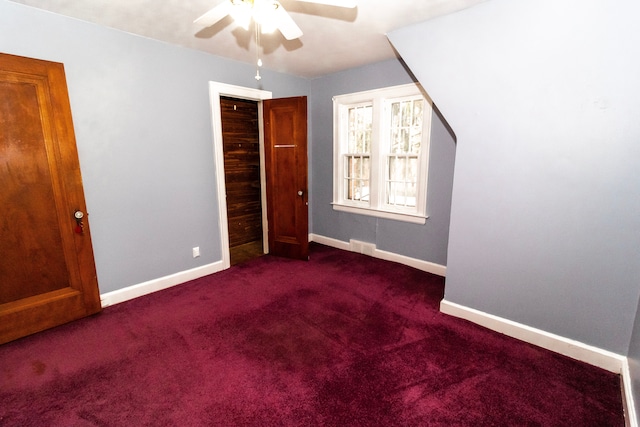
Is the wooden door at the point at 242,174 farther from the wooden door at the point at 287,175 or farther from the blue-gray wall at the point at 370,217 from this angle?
the blue-gray wall at the point at 370,217

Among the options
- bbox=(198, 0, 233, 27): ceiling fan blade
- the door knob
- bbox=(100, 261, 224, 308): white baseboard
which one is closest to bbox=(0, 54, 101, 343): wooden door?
the door knob

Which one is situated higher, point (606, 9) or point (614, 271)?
point (606, 9)

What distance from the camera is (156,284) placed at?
3229 millimetres

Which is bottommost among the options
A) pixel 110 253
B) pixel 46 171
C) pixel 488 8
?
pixel 110 253

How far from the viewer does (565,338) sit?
219 cm

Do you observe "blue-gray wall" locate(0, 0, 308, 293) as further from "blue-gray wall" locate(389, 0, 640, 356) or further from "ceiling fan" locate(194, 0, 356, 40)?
"blue-gray wall" locate(389, 0, 640, 356)

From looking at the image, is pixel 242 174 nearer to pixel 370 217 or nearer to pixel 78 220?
pixel 370 217

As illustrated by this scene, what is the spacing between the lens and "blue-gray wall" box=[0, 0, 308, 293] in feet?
8.25

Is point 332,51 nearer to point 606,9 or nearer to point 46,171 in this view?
point 606,9

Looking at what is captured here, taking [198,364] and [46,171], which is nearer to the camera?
[198,364]

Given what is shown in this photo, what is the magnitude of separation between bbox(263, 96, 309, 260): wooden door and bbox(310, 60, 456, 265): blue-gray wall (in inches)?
29.7

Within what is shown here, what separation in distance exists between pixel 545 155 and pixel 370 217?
7.67ft

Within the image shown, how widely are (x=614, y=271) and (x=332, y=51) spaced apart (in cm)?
314

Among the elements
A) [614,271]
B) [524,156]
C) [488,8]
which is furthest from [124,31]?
[614,271]
